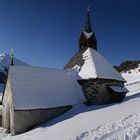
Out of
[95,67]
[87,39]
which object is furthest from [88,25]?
[95,67]

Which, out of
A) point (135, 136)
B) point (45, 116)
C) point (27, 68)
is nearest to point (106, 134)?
point (135, 136)

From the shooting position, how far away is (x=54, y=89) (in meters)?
22.5

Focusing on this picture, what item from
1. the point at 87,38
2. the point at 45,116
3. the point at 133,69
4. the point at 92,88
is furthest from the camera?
the point at 133,69

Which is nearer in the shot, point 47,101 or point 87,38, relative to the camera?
point 47,101

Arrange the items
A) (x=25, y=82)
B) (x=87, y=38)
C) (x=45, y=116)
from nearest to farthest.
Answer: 1. (x=45, y=116)
2. (x=25, y=82)
3. (x=87, y=38)

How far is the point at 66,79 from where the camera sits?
2397cm

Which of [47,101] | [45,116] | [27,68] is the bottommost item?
[45,116]

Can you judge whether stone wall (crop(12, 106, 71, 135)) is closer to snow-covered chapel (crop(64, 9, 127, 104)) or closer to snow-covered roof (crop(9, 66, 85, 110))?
snow-covered roof (crop(9, 66, 85, 110))

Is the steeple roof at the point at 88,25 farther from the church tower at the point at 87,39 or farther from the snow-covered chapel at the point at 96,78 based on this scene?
the snow-covered chapel at the point at 96,78

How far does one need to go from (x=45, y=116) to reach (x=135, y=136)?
12.0 m

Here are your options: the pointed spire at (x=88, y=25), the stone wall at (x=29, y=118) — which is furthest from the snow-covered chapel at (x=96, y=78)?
the stone wall at (x=29, y=118)

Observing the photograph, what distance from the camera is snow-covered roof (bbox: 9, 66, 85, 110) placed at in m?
20.3

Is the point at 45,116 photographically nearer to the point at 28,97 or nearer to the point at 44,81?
the point at 28,97

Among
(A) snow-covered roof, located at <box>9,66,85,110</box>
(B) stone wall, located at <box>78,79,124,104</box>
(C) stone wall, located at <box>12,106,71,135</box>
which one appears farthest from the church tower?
(C) stone wall, located at <box>12,106,71,135</box>
